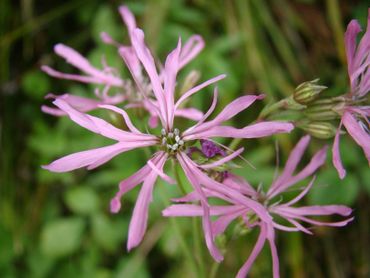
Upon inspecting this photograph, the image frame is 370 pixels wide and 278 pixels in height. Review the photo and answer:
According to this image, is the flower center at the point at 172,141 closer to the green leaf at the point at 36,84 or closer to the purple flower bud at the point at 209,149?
the purple flower bud at the point at 209,149

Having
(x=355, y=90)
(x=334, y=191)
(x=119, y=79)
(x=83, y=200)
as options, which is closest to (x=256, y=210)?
(x=355, y=90)

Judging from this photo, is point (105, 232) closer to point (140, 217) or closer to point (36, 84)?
point (36, 84)

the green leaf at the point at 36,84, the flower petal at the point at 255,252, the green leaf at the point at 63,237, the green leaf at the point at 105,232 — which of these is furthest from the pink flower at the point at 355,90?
the green leaf at the point at 36,84

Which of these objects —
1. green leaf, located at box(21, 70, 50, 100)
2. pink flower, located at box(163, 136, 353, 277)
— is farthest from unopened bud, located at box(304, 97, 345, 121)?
green leaf, located at box(21, 70, 50, 100)

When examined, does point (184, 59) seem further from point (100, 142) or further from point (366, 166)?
point (366, 166)

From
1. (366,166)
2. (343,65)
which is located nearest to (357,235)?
(366,166)

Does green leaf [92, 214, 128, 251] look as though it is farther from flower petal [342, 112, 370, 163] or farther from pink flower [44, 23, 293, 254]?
flower petal [342, 112, 370, 163]
